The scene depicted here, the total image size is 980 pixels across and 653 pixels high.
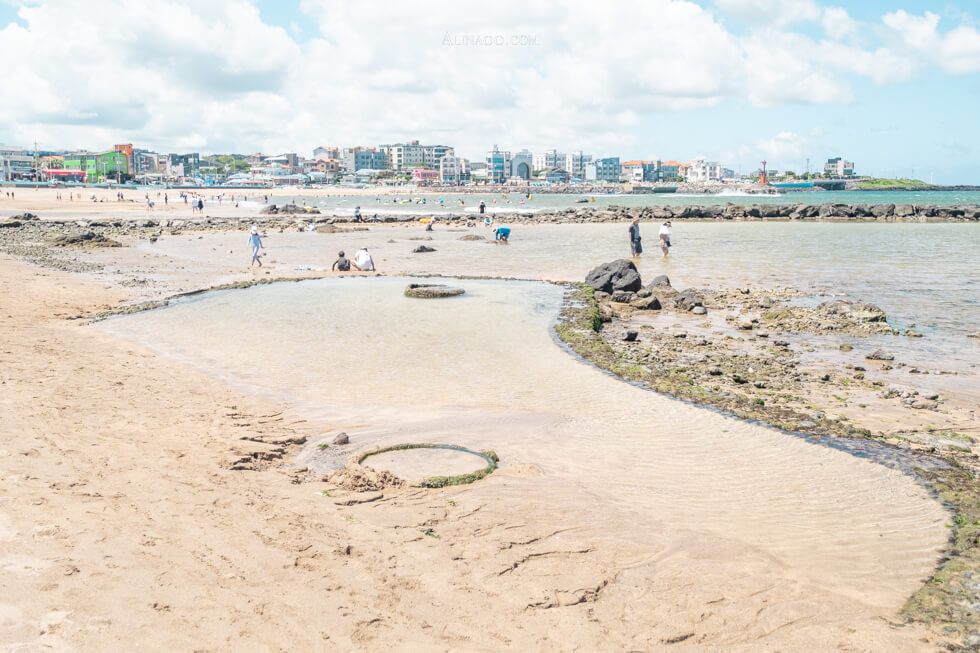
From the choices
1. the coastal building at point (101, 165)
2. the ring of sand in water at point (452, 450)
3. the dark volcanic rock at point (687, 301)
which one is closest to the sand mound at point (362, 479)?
the ring of sand in water at point (452, 450)

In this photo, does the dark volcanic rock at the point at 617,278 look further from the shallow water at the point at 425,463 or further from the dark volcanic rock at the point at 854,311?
the shallow water at the point at 425,463

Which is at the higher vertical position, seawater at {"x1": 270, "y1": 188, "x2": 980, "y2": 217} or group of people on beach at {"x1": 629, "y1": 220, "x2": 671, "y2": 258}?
seawater at {"x1": 270, "y1": 188, "x2": 980, "y2": 217}

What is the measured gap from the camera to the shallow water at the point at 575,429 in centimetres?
590

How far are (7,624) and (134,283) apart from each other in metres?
19.3

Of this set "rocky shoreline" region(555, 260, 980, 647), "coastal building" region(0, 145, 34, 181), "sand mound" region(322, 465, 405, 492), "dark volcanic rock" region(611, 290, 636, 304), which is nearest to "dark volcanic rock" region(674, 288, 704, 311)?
"rocky shoreline" region(555, 260, 980, 647)

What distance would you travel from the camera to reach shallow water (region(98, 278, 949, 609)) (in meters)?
5.90

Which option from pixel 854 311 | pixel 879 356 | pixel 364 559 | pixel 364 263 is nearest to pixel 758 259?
pixel 854 311

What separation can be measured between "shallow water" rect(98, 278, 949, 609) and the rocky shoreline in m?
0.28

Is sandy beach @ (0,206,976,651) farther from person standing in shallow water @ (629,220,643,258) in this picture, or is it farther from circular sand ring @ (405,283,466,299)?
person standing in shallow water @ (629,220,643,258)

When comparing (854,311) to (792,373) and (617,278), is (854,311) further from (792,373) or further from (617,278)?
(792,373)

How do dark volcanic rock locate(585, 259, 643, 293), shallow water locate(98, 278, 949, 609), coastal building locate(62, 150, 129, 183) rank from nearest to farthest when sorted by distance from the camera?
1. shallow water locate(98, 278, 949, 609)
2. dark volcanic rock locate(585, 259, 643, 293)
3. coastal building locate(62, 150, 129, 183)

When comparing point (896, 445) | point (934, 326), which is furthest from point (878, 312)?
point (896, 445)

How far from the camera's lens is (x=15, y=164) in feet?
586

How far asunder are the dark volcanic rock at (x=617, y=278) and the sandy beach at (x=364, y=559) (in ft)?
Answer: 35.8
